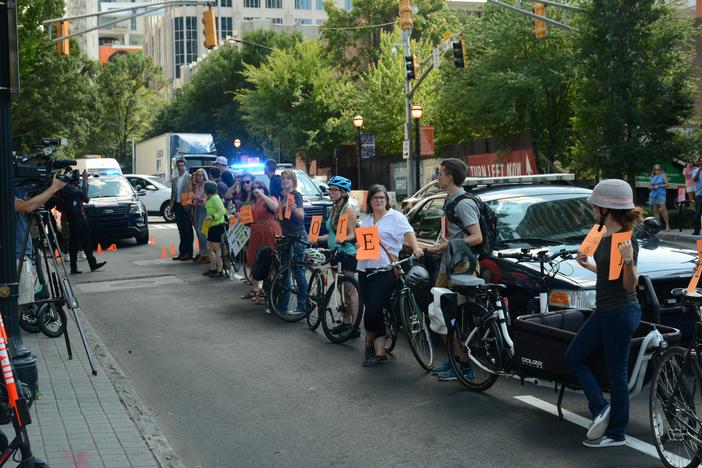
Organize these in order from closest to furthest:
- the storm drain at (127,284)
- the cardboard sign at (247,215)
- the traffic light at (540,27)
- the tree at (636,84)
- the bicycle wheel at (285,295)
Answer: the bicycle wheel at (285,295), the cardboard sign at (247,215), the storm drain at (127,284), the traffic light at (540,27), the tree at (636,84)

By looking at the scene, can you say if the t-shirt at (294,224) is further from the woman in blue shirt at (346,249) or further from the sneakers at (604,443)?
the sneakers at (604,443)

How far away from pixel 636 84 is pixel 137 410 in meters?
20.9

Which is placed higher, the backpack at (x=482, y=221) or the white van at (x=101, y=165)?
the white van at (x=101, y=165)

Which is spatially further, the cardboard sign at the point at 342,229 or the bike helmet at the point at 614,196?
the cardboard sign at the point at 342,229

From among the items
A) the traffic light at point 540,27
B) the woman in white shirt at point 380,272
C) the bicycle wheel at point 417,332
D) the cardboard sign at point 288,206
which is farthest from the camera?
the traffic light at point 540,27

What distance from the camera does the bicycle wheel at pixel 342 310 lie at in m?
9.75

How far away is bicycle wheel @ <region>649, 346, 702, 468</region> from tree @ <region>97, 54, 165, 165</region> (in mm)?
75075

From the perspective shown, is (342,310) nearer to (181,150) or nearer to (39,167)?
(39,167)

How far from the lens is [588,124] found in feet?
86.9

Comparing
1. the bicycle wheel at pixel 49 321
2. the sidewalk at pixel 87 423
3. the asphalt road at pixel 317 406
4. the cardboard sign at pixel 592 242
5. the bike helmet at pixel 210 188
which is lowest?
the asphalt road at pixel 317 406

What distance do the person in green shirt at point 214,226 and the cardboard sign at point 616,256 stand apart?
418 inches

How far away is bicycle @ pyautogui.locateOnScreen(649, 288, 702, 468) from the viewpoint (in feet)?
17.5

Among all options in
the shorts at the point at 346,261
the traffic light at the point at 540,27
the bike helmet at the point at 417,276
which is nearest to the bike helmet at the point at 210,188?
the shorts at the point at 346,261

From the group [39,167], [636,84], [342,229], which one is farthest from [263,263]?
[636,84]
